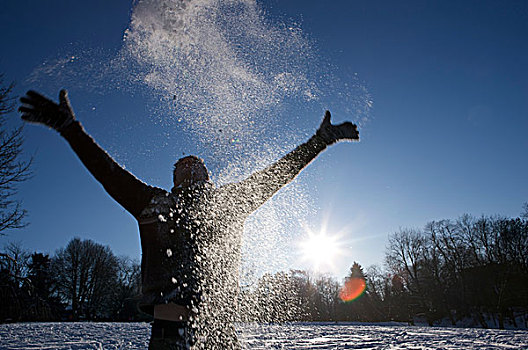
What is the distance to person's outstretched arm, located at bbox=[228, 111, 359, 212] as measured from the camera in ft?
8.22

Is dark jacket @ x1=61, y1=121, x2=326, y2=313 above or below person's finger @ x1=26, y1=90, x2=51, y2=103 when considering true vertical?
below

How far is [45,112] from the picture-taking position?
7.34ft

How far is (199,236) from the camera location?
2.16 metres

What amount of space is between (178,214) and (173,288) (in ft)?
1.58

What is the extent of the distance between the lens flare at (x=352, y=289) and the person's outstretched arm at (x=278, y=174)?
5883 centimetres

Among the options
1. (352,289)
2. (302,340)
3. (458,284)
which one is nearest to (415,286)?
(458,284)

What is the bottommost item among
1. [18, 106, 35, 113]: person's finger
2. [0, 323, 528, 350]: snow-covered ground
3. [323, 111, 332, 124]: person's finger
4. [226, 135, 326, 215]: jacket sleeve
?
[0, 323, 528, 350]: snow-covered ground

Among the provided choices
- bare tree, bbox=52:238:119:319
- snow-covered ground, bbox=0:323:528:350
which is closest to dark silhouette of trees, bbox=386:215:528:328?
snow-covered ground, bbox=0:323:528:350

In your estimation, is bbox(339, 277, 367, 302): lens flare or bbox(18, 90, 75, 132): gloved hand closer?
bbox(18, 90, 75, 132): gloved hand

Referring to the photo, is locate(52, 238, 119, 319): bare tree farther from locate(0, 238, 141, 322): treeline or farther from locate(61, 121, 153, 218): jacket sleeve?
locate(61, 121, 153, 218): jacket sleeve

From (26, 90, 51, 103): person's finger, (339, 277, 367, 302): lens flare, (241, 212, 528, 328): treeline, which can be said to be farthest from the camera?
Answer: (339, 277, 367, 302): lens flare

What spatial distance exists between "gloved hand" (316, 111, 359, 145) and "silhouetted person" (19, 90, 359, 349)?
48.7 inches

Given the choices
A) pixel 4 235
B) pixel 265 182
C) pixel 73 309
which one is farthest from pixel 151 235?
pixel 73 309

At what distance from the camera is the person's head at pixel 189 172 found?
95.7 inches
